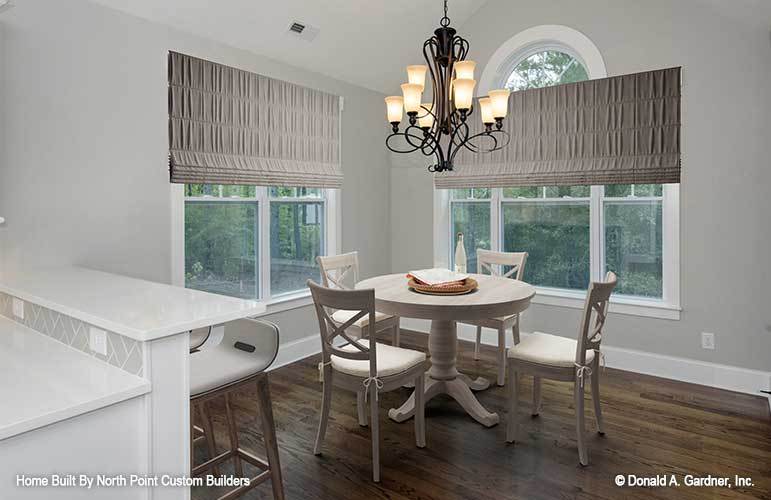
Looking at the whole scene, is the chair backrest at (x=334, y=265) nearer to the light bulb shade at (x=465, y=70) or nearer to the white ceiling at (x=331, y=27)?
the light bulb shade at (x=465, y=70)

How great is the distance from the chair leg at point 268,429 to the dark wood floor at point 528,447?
1.19 feet

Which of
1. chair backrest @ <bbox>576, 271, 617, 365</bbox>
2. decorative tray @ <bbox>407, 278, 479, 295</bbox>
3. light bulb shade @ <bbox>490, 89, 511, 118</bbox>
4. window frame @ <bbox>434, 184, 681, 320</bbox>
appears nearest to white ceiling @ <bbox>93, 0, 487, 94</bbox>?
window frame @ <bbox>434, 184, 681, 320</bbox>

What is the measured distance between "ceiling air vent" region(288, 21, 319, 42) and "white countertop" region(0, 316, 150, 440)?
288 cm

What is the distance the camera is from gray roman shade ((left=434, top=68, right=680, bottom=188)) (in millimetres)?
3758

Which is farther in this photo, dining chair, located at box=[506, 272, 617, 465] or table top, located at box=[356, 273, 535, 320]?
table top, located at box=[356, 273, 535, 320]

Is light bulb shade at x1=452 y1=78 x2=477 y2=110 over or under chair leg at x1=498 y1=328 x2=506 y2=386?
over

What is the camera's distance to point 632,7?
3875mm

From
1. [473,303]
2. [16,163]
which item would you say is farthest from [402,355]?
[16,163]

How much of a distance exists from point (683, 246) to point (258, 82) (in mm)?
3479

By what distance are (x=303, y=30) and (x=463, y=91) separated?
1653mm

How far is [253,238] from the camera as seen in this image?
408 cm

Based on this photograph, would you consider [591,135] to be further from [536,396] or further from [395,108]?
[536,396]

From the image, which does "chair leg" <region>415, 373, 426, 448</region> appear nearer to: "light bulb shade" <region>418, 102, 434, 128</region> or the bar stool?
the bar stool

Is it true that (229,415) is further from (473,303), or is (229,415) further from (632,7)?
(632,7)
